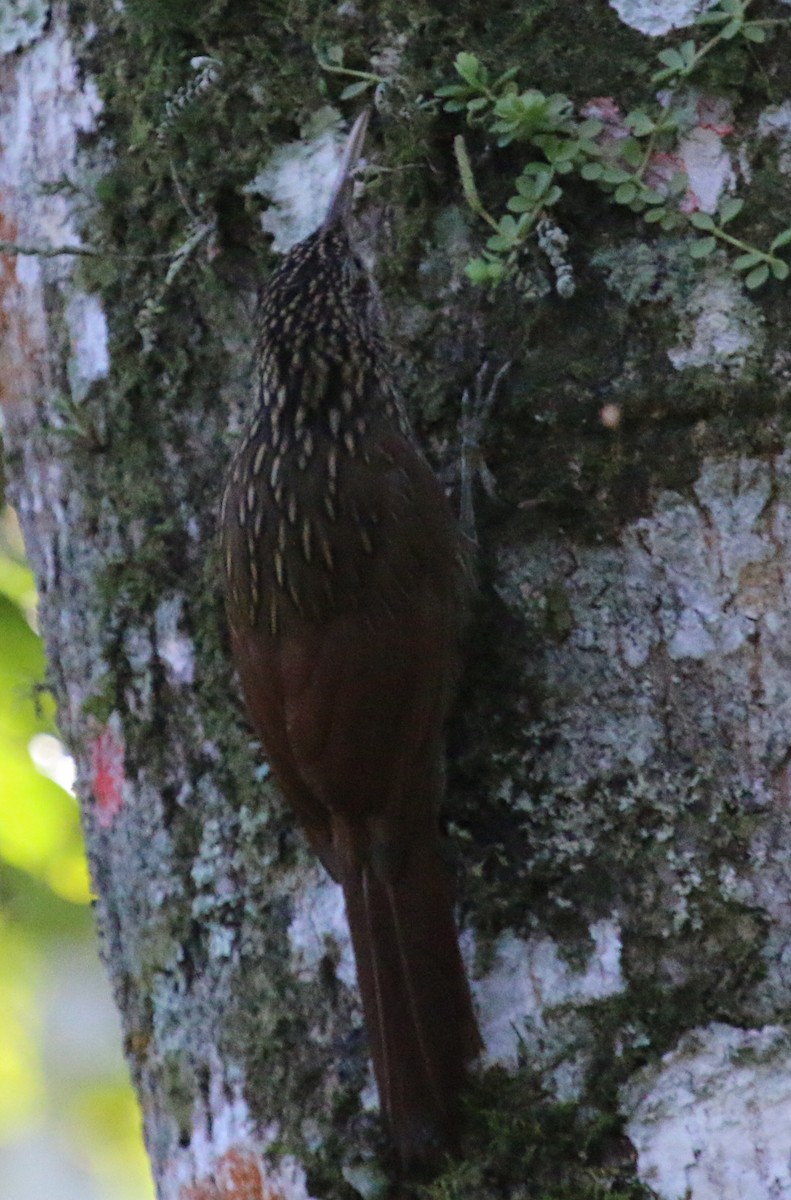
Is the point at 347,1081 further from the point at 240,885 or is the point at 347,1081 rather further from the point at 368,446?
the point at 368,446

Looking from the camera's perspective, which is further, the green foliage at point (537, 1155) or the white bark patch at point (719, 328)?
the white bark patch at point (719, 328)

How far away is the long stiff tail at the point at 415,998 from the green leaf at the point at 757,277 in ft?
3.32

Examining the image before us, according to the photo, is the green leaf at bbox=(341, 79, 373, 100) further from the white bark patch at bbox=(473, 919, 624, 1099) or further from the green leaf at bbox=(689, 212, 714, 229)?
the white bark patch at bbox=(473, 919, 624, 1099)

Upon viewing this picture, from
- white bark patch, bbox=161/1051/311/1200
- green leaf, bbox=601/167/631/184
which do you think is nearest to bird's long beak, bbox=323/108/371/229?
green leaf, bbox=601/167/631/184

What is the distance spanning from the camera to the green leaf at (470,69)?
8.38ft

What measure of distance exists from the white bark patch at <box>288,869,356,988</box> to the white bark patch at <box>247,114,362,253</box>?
1155mm

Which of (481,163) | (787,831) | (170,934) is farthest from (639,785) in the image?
(481,163)

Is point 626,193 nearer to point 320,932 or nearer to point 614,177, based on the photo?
point 614,177

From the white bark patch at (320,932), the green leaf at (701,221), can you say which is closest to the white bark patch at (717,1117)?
the white bark patch at (320,932)

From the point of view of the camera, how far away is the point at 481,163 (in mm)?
2646

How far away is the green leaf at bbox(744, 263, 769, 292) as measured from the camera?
2.46 meters

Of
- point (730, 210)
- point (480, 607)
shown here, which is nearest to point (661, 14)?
point (730, 210)

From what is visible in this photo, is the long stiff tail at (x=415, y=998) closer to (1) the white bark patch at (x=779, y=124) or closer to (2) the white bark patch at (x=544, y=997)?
(2) the white bark patch at (x=544, y=997)

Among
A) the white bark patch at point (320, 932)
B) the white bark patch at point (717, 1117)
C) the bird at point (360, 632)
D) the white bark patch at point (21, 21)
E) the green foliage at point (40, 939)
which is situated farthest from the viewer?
the green foliage at point (40, 939)
